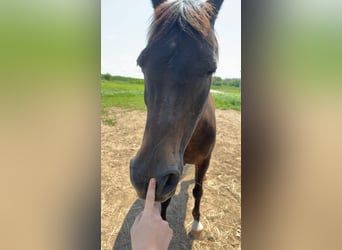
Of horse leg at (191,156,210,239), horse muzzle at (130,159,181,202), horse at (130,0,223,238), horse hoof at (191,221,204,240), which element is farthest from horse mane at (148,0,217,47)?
horse hoof at (191,221,204,240)

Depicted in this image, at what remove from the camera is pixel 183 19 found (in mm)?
542

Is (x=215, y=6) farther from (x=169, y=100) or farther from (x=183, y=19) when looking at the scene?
(x=169, y=100)

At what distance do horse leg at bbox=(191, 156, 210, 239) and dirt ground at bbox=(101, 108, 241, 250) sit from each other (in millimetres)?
16

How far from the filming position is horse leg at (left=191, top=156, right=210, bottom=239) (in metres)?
0.73

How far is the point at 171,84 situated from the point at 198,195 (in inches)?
17.3

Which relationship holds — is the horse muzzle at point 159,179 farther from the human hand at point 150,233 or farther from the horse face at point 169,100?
the human hand at point 150,233

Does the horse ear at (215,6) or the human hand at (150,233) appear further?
the horse ear at (215,6)

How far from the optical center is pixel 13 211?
57 centimetres

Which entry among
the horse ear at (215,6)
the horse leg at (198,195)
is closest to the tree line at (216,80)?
the horse ear at (215,6)

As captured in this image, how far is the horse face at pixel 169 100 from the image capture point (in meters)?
0.49

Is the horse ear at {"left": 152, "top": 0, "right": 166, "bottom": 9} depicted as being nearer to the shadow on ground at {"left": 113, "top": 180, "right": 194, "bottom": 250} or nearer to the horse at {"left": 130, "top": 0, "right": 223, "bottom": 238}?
the horse at {"left": 130, "top": 0, "right": 223, "bottom": 238}

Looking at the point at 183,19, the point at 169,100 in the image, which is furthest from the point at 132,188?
the point at 183,19

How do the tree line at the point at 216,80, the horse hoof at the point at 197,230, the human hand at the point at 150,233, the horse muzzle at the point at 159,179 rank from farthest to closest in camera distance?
the horse hoof at the point at 197,230 → the tree line at the point at 216,80 → the horse muzzle at the point at 159,179 → the human hand at the point at 150,233

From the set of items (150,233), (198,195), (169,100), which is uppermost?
(169,100)
